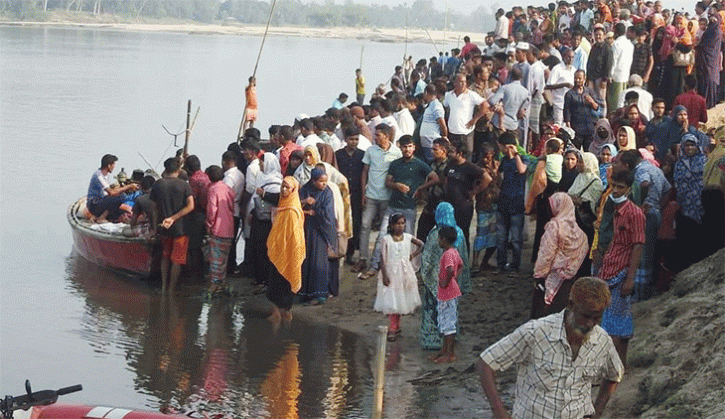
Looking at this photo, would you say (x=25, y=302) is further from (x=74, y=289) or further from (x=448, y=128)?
(x=448, y=128)

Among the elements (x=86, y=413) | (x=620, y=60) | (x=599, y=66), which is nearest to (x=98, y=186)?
(x=599, y=66)

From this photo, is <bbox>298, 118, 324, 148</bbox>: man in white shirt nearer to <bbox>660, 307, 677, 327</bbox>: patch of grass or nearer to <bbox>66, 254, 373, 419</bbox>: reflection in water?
<bbox>66, 254, 373, 419</bbox>: reflection in water

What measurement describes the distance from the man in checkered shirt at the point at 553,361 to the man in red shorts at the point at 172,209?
8.48 metres

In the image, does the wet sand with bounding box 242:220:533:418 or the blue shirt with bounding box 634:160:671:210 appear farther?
the blue shirt with bounding box 634:160:671:210

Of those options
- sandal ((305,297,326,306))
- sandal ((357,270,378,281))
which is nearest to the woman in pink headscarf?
sandal ((305,297,326,306))

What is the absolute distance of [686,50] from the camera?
57.4 feet

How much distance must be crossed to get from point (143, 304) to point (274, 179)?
2.24 metres

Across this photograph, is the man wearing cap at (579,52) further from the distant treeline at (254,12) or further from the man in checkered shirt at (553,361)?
the distant treeline at (254,12)

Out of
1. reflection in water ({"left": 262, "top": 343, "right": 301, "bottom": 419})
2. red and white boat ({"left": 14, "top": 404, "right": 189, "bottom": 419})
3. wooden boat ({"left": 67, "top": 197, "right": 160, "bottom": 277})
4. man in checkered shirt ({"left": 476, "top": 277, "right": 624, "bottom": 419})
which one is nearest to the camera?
man in checkered shirt ({"left": 476, "top": 277, "right": 624, "bottom": 419})

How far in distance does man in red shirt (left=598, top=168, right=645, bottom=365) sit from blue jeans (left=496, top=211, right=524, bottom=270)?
12.9 ft

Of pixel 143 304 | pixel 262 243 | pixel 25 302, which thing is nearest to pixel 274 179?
pixel 262 243

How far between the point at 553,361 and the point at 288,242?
733 centimetres

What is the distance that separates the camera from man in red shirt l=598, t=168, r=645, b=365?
8.98 m

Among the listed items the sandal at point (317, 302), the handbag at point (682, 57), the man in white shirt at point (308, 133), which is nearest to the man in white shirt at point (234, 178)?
the man in white shirt at point (308, 133)
